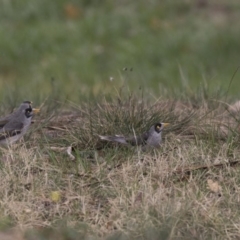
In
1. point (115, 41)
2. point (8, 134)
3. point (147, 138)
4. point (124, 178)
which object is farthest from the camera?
point (115, 41)

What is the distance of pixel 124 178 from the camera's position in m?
6.89

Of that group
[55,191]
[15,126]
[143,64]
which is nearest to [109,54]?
[143,64]

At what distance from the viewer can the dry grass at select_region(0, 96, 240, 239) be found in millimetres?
6266

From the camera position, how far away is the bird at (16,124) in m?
7.66

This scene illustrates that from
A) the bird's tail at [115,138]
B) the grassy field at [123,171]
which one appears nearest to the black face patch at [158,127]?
the grassy field at [123,171]

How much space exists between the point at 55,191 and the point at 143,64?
7544 millimetres

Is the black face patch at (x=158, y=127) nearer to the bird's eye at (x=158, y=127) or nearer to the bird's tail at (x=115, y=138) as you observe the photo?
the bird's eye at (x=158, y=127)

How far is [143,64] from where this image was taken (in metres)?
14.2

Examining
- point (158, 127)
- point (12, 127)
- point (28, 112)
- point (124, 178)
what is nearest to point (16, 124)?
point (12, 127)

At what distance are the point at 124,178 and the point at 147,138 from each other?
2.20 ft

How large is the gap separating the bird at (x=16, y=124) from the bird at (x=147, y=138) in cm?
68

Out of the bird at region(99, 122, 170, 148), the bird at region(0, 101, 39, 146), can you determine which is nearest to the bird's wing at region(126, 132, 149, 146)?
the bird at region(99, 122, 170, 148)

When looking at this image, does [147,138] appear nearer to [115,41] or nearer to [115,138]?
[115,138]

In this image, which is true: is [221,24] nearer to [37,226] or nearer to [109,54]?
[109,54]
